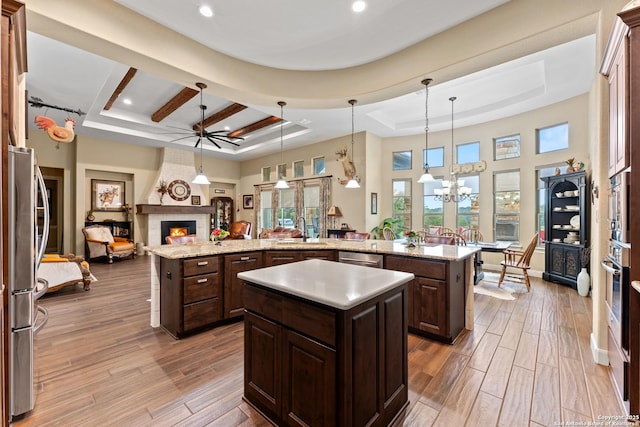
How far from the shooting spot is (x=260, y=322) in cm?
177

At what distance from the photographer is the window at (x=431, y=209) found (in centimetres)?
704

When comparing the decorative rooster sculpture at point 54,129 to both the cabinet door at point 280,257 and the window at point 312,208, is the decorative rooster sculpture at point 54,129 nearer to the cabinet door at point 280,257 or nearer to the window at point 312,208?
the cabinet door at point 280,257

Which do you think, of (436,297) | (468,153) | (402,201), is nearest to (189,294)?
(436,297)

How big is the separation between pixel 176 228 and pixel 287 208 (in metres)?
3.59

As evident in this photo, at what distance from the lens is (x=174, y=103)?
5.59 m

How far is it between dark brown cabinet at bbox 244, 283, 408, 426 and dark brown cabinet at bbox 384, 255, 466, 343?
1.13 meters

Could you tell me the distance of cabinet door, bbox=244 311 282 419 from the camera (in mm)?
1673

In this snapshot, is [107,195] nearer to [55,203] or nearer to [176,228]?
[176,228]

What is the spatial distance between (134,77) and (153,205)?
443 cm

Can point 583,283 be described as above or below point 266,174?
below

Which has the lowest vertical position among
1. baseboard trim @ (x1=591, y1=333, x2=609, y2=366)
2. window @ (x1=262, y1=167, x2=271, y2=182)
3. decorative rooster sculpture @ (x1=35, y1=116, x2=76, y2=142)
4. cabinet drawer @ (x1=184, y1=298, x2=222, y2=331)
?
baseboard trim @ (x1=591, y1=333, x2=609, y2=366)

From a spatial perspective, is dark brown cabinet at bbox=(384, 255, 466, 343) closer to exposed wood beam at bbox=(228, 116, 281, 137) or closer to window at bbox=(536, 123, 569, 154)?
window at bbox=(536, 123, 569, 154)

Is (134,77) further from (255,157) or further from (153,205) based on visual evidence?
(255,157)

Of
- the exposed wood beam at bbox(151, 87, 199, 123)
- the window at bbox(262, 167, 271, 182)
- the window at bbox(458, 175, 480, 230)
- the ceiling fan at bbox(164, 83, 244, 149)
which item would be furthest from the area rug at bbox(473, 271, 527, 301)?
the window at bbox(262, 167, 271, 182)
